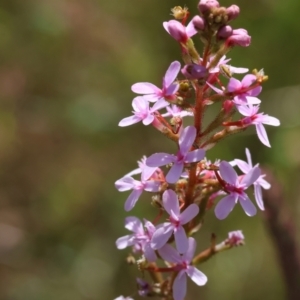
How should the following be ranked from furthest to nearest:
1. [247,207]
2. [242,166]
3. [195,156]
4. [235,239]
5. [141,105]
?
[235,239] < [242,166] < [141,105] < [247,207] < [195,156]

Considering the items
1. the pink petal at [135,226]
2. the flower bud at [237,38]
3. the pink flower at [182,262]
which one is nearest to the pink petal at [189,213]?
the pink flower at [182,262]

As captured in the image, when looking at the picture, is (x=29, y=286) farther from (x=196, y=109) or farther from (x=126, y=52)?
(x=196, y=109)

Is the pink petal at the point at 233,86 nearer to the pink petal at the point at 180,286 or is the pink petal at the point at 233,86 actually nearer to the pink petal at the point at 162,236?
the pink petal at the point at 162,236

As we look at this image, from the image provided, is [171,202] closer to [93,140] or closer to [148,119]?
[148,119]

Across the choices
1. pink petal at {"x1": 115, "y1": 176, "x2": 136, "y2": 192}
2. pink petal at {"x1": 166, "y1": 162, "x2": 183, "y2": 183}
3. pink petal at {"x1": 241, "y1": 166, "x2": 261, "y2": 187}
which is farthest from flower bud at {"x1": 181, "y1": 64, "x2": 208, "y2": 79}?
pink petal at {"x1": 115, "y1": 176, "x2": 136, "y2": 192}

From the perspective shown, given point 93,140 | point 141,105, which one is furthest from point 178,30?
point 93,140

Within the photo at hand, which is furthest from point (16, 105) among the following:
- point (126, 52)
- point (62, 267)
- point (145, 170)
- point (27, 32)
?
point (145, 170)
